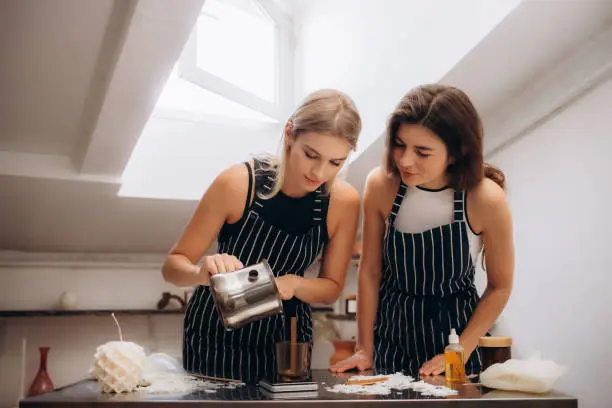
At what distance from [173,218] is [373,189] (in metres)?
2.52

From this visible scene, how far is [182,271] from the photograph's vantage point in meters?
1.74

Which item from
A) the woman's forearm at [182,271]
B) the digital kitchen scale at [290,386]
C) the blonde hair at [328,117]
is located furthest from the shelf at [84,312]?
the digital kitchen scale at [290,386]

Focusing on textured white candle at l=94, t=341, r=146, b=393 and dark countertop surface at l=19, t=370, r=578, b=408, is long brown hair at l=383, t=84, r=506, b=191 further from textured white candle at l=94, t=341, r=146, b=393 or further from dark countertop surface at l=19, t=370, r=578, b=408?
textured white candle at l=94, t=341, r=146, b=393

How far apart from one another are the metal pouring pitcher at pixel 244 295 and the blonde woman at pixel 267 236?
0.34 meters

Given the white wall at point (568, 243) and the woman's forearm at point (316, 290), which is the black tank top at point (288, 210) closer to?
the woman's forearm at point (316, 290)

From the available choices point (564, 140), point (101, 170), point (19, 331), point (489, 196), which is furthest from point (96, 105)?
point (19, 331)

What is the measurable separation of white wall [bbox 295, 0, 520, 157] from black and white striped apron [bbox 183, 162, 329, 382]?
95 cm

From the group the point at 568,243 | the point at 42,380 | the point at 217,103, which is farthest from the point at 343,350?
the point at 568,243

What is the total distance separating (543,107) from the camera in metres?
2.53

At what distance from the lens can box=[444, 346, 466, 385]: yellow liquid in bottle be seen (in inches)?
59.3

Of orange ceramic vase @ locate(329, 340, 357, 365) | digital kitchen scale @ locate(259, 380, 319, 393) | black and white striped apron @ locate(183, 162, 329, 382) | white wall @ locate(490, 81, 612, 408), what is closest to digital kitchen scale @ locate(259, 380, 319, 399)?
digital kitchen scale @ locate(259, 380, 319, 393)

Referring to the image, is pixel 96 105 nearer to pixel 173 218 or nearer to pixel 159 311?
pixel 173 218

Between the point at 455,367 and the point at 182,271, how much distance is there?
79cm

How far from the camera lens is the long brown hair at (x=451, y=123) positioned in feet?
5.65
